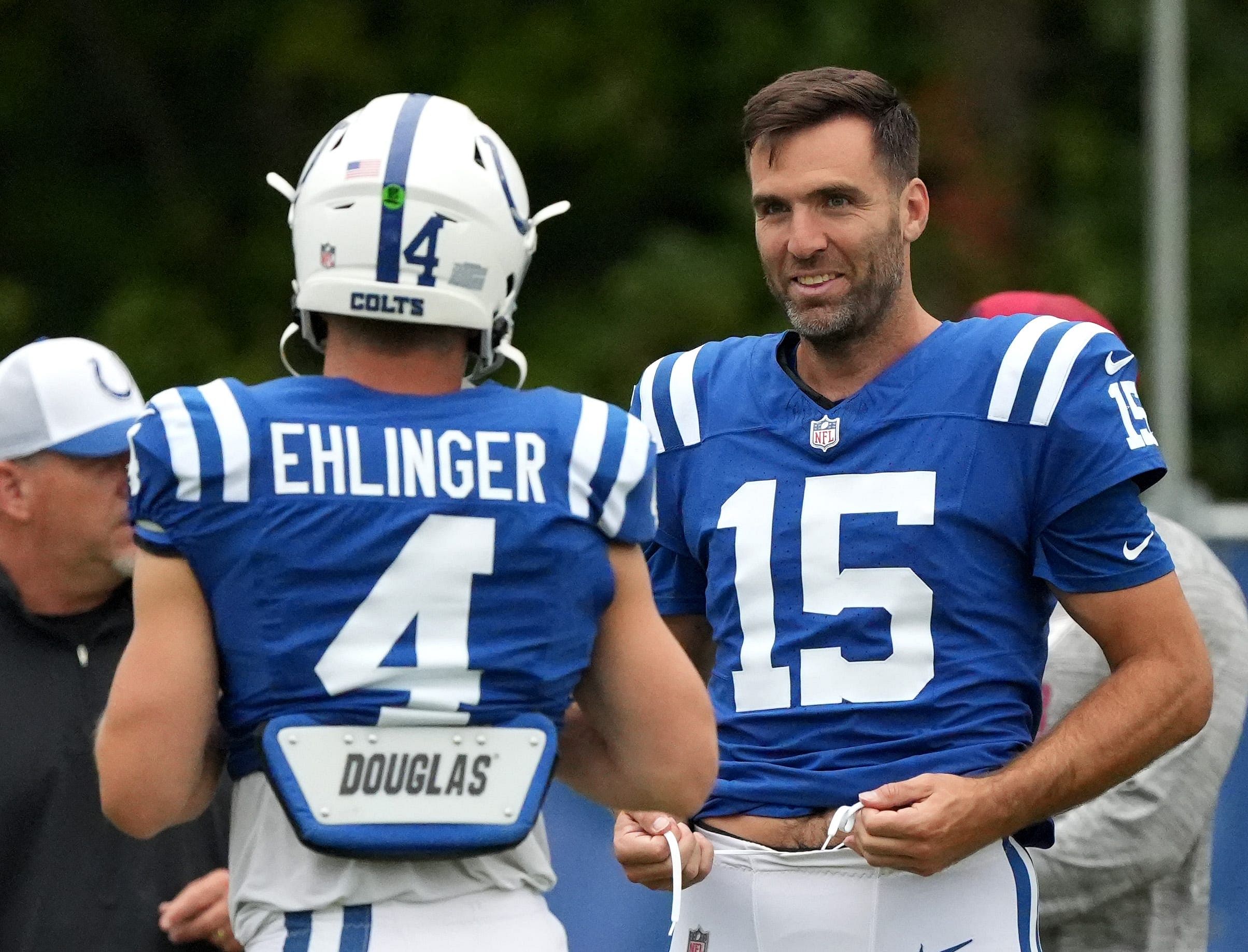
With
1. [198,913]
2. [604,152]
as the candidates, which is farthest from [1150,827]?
[604,152]

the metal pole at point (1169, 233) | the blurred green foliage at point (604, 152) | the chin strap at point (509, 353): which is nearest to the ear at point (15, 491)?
the chin strap at point (509, 353)

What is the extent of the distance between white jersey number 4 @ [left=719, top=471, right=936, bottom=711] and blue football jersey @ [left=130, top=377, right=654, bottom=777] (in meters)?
0.75

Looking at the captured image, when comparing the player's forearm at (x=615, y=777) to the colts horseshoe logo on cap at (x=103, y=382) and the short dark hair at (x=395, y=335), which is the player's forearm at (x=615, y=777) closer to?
the short dark hair at (x=395, y=335)

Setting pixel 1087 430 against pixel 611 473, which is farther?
pixel 1087 430

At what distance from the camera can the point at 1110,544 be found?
310cm

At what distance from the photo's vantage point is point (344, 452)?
2477 millimetres

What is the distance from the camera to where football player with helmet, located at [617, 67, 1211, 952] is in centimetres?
310

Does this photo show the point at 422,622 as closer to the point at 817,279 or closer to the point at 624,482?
the point at 624,482

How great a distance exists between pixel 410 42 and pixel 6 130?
8.06 ft

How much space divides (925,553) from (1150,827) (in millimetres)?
883

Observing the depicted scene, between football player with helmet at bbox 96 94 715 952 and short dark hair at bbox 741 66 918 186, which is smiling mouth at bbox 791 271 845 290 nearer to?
short dark hair at bbox 741 66 918 186

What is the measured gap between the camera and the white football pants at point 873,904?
10.2 feet

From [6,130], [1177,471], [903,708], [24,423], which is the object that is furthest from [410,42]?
[903,708]

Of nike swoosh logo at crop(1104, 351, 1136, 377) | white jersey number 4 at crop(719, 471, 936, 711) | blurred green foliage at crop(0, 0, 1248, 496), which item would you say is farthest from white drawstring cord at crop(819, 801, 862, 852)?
blurred green foliage at crop(0, 0, 1248, 496)
